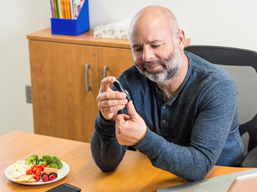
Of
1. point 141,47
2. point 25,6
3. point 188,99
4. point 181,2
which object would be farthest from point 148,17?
point 25,6

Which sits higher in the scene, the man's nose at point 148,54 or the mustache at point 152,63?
the man's nose at point 148,54

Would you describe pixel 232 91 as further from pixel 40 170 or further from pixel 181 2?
pixel 181 2

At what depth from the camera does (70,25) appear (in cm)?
284

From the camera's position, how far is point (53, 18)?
2.86m

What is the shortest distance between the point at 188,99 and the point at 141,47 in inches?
10.5

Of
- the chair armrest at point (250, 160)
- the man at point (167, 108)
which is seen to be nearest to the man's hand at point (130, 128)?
the man at point (167, 108)

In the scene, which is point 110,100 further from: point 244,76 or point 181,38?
point 244,76

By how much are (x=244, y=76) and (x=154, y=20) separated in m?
0.59

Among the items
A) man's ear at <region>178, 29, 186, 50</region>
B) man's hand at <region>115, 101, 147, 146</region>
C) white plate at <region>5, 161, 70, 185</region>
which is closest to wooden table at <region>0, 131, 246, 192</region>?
white plate at <region>5, 161, 70, 185</region>

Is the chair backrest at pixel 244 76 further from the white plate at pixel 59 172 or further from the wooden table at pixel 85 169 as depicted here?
the white plate at pixel 59 172

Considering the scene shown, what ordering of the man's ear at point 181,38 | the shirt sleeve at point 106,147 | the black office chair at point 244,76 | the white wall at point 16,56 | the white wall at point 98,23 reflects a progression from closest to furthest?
the shirt sleeve at point 106,147, the man's ear at point 181,38, the black office chair at point 244,76, the white wall at point 98,23, the white wall at point 16,56

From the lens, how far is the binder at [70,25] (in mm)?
2830

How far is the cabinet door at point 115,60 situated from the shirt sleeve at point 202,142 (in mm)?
1142

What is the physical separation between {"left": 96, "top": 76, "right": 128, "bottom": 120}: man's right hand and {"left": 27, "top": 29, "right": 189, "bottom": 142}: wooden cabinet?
4.03ft
